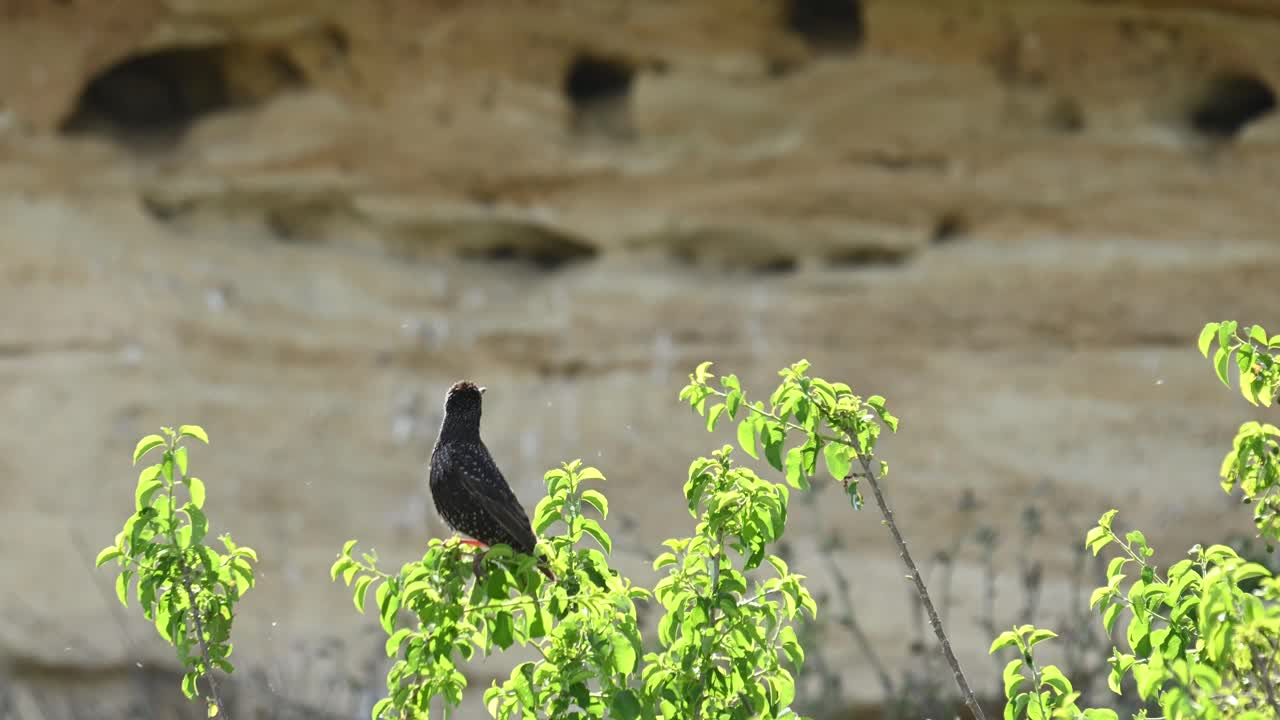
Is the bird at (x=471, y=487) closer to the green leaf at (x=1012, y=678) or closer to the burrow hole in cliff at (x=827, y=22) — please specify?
the green leaf at (x=1012, y=678)

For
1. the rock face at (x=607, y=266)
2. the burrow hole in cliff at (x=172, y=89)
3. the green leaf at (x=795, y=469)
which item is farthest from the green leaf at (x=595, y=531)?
the burrow hole in cliff at (x=172, y=89)

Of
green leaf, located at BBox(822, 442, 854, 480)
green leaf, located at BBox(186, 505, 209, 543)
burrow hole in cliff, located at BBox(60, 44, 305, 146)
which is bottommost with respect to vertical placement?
green leaf, located at BBox(822, 442, 854, 480)

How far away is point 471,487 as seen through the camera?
2141mm

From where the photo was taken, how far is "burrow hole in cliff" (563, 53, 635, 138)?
5.93 meters

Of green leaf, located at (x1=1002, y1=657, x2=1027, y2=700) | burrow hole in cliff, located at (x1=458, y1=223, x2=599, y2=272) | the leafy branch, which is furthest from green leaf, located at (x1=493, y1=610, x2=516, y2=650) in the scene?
burrow hole in cliff, located at (x1=458, y1=223, x2=599, y2=272)

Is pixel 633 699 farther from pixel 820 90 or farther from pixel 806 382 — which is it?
pixel 820 90

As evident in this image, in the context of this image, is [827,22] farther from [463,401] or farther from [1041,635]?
[1041,635]

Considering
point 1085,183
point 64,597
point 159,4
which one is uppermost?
point 159,4

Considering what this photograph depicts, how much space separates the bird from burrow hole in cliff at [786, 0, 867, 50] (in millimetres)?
3824

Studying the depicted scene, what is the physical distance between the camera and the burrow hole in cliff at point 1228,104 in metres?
5.64

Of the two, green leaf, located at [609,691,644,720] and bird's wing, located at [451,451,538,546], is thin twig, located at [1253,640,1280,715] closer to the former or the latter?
green leaf, located at [609,691,644,720]

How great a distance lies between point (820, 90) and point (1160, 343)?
1429 millimetres

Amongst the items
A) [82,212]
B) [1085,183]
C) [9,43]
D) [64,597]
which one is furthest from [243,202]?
[1085,183]

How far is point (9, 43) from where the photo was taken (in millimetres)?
5914
